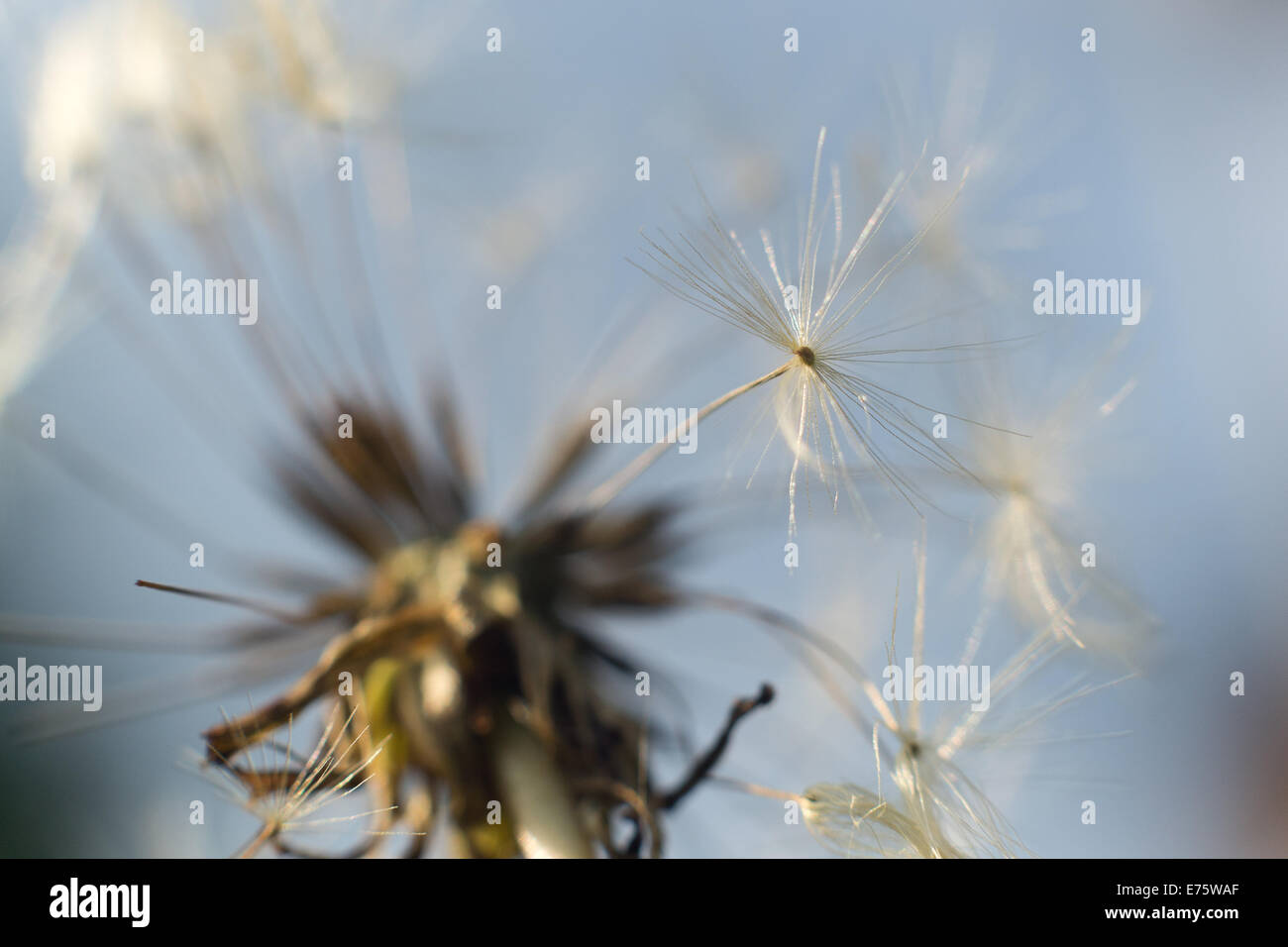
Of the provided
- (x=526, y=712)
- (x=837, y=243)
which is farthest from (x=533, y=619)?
(x=837, y=243)

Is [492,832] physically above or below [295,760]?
below

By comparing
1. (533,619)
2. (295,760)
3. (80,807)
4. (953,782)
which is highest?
(533,619)

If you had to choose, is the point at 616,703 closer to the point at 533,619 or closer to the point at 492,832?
the point at 533,619

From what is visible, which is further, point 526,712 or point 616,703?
point 616,703

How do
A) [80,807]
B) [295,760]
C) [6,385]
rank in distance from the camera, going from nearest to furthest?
[295,760] < [6,385] < [80,807]

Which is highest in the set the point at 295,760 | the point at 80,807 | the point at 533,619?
the point at 533,619

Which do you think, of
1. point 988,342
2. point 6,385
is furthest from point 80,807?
point 988,342
